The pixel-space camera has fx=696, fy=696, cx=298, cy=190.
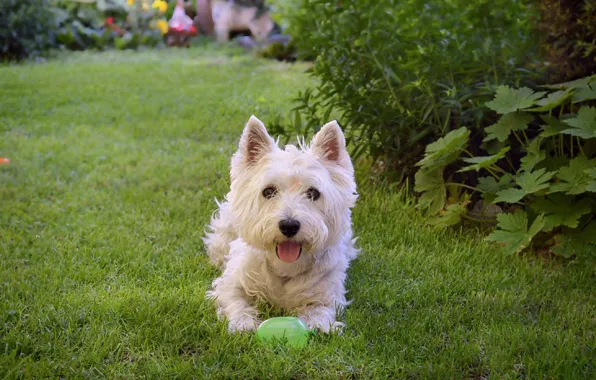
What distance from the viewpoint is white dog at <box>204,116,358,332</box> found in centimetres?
367

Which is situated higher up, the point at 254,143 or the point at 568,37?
the point at 568,37

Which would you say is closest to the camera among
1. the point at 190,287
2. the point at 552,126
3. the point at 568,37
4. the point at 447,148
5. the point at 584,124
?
the point at 190,287

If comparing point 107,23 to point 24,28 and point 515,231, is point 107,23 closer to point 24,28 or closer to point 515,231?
point 24,28

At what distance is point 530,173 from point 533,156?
229 millimetres

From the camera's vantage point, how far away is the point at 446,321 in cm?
385

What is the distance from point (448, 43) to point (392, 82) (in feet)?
1.72

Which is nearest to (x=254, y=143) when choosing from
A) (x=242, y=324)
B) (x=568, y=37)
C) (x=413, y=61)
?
(x=242, y=324)

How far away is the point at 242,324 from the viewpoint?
3.63m

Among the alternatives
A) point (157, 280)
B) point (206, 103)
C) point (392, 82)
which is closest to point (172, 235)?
point (157, 280)

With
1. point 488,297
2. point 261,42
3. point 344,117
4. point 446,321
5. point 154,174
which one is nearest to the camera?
point 446,321

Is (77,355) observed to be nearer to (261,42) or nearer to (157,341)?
(157,341)

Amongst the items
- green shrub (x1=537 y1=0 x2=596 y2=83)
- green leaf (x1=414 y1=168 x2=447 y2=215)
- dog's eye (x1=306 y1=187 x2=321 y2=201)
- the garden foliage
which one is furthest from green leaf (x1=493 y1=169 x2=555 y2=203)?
the garden foliage

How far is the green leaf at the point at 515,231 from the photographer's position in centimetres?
451

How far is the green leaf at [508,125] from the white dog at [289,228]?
1428 millimetres
